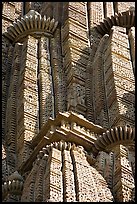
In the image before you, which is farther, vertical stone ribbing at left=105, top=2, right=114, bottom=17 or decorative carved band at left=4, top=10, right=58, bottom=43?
vertical stone ribbing at left=105, top=2, right=114, bottom=17

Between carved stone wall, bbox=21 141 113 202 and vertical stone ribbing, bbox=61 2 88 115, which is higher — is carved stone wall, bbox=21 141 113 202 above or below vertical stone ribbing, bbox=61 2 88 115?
below

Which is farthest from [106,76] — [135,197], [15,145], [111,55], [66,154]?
[135,197]

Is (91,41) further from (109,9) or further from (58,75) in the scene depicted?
(109,9)

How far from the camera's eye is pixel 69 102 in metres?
28.2

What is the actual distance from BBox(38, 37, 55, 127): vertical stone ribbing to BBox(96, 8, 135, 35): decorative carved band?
192 centimetres

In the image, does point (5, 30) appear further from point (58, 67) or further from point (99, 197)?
point (99, 197)

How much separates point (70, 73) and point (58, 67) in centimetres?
97

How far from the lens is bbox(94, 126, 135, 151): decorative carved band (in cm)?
2503

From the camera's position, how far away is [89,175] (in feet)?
75.6

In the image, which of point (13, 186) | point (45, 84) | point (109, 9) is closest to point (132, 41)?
point (45, 84)

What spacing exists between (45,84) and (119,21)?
4.73 metres

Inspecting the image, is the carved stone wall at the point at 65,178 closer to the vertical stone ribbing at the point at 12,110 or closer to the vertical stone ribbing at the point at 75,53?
the vertical stone ribbing at the point at 12,110

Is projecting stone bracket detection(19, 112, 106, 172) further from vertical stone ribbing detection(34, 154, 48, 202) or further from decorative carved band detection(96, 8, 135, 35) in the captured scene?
decorative carved band detection(96, 8, 135, 35)

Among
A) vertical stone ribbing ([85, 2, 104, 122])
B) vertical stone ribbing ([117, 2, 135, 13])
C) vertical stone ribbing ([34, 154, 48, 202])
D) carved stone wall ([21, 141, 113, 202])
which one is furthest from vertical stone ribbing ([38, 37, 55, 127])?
vertical stone ribbing ([117, 2, 135, 13])
